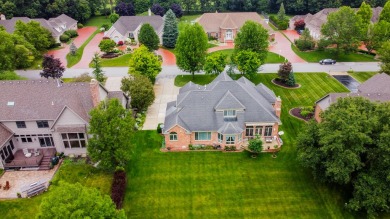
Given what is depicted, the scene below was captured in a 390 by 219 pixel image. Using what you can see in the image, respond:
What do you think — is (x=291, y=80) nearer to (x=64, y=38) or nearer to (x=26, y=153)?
(x=26, y=153)

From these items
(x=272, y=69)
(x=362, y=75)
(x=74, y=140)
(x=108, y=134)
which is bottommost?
(x=362, y=75)

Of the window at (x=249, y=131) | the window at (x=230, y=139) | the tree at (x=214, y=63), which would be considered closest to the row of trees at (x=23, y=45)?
the tree at (x=214, y=63)

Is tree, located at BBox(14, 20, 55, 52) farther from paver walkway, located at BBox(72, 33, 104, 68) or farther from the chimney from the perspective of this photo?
the chimney

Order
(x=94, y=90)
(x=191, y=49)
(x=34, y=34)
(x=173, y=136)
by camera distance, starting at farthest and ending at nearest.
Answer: (x=34, y=34) → (x=191, y=49) → (x=173, y=136) → (x=94, y=90)

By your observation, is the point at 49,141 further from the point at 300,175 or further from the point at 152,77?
the point at 300,175

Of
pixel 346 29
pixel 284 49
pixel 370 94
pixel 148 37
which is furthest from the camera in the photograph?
pixel 284 49

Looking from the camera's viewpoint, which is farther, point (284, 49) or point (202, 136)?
point (284, 49)

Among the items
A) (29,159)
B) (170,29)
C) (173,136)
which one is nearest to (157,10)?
(170,29)

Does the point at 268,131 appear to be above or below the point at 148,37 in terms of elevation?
below
